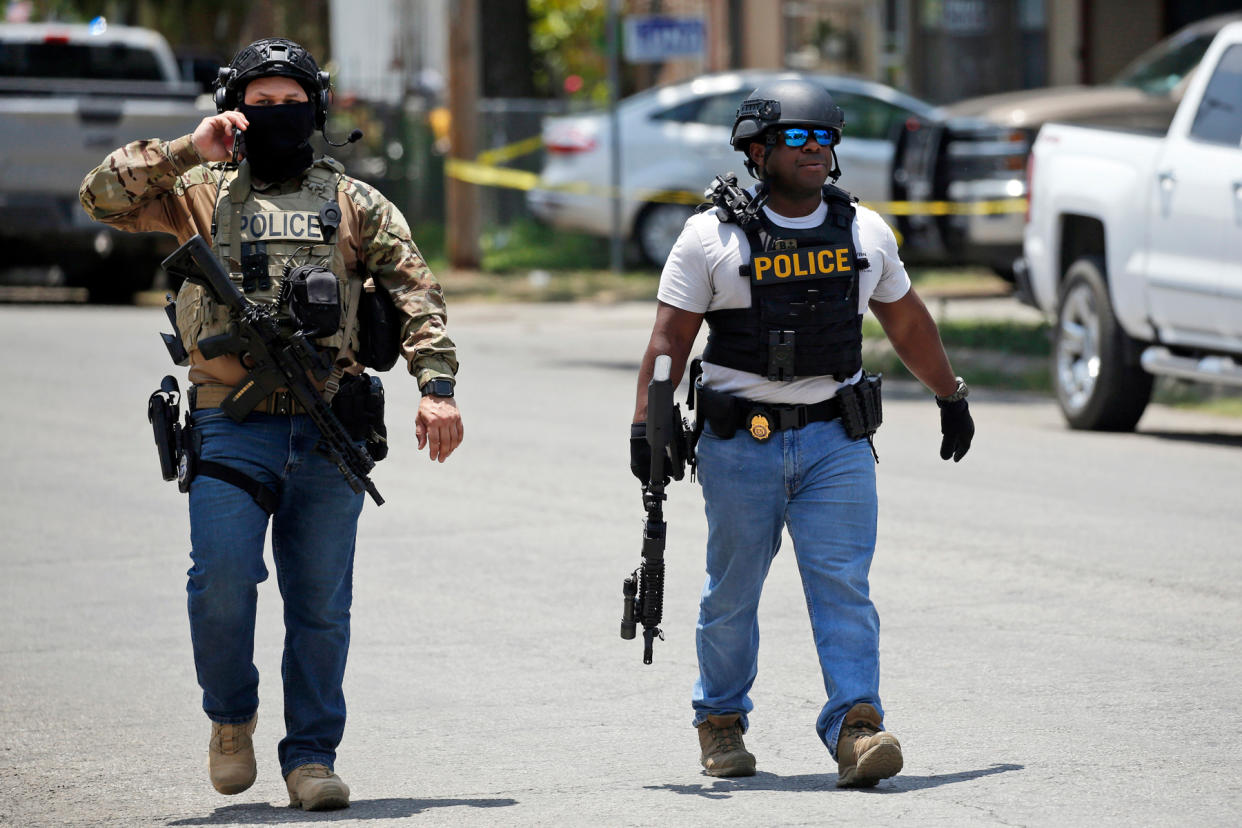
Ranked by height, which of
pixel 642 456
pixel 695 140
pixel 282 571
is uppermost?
pixel 642 456

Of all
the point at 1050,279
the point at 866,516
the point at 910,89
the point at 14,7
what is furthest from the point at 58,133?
the point at 14,7

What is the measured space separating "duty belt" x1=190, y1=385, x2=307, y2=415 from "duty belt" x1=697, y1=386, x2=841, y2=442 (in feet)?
3.39

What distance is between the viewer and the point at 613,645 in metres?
6.81

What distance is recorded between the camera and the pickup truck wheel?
20828 mm

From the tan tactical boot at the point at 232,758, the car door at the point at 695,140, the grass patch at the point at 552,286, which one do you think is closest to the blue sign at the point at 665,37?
the car door at the point at 695,140

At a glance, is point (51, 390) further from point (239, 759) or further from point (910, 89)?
point (910, 89)

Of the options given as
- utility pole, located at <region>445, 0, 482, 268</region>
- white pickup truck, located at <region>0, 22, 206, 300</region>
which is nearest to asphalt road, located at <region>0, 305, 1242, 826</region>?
white pickup truck, located at <region>0, 22, 206, 300</region>

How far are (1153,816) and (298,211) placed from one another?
2.49 m

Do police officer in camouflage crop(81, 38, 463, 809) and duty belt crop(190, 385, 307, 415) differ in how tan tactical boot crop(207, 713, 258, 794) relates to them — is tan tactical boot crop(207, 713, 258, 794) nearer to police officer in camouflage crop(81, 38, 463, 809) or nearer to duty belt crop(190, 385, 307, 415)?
police officer in camouflage crop(81, 38, 463, 809)

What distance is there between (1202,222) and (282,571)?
702 cm

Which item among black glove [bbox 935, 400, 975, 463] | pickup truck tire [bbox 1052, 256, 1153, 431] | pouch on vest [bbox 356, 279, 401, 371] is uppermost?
pouch on vest [bbox 356, 279, 401, 371]

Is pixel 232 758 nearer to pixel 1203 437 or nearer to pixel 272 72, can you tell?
pixel 272 72

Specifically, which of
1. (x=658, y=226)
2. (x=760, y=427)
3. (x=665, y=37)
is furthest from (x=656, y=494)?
(x=665, y=37)

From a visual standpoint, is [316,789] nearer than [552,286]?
Yes
